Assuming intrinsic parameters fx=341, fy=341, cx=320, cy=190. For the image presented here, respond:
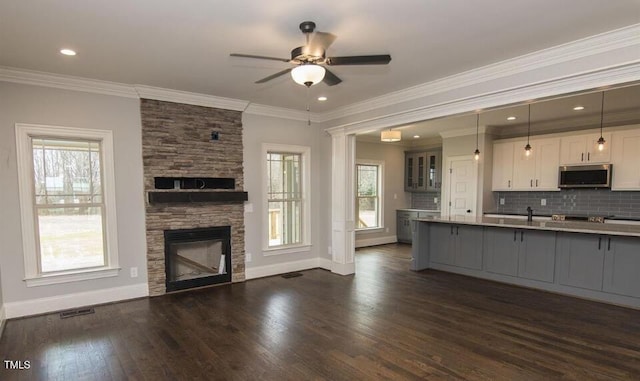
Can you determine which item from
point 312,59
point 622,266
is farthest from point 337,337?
point 622,266

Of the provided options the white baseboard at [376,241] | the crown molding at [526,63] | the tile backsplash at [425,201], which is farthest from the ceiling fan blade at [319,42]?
the tile backsplash at [425,201]

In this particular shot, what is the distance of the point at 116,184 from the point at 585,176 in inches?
295

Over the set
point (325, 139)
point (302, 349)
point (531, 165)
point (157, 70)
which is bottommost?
point (302, 349)

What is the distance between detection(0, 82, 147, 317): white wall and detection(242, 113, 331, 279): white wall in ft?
5.05

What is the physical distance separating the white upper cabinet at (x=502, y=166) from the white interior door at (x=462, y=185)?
527mm

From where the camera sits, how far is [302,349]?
3.06m

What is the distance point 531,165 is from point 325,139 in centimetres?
417

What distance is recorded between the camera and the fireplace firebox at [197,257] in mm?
4742

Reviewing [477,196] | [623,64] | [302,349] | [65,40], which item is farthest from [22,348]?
[477,196]

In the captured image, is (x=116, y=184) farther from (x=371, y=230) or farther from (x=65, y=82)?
(x=371, y=230)

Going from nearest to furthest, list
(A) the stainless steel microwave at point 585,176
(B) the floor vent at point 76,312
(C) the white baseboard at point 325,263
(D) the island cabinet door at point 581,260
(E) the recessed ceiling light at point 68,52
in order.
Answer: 1. (E) the recessed ceiling light at point 68,52
2. (B) the floor vent at point 76,312
3. (D) the island cabinet door at point 581,260
4. (A) the stainless steel microwave at point 585,176
5. (C) the white baseboard at point 325,263

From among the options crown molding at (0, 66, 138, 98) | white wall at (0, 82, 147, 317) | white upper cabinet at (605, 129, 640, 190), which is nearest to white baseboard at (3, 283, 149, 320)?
white wall at (0, 82, 147, 317)

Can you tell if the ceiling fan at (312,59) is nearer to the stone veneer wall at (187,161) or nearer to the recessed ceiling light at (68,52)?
the recessed ceiling light at (68,52)

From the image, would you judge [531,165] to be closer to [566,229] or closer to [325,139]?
[566,229]
